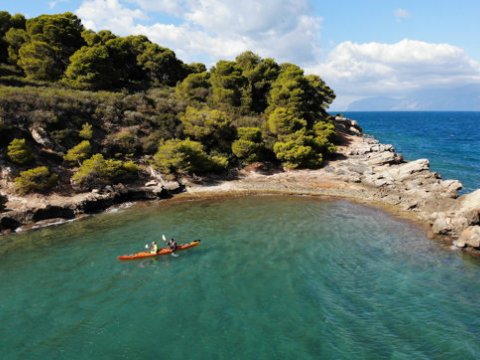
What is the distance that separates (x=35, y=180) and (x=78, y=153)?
683 cm

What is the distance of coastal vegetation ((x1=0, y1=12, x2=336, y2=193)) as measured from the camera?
1716 inches

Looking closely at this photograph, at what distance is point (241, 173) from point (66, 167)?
23.4 meters

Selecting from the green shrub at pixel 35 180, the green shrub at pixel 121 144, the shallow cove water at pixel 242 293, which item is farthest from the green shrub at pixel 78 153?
the shallow cove water at pixel 242 293

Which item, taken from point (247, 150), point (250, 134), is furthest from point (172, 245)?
point (250, 134)

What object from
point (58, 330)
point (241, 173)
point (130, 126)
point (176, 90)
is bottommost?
point (58, 330)

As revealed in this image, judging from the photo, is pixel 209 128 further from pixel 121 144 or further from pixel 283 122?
pixel 121 144

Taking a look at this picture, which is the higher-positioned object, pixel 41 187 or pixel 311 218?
pixel 41 187

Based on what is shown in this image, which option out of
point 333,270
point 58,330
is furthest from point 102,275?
point 333,270

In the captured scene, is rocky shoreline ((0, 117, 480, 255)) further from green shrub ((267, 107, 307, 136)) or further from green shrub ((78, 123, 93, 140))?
green shrub ((78, 123, 93, 140))

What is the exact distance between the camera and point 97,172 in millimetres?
41469

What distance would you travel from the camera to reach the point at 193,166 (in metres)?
48.4

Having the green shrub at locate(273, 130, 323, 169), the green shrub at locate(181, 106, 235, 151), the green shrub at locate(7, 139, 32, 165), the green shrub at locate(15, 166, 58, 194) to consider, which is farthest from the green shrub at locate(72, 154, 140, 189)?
the green shrub at locate(273, 130, 323, 169)

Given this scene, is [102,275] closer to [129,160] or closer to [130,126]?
[129,160]

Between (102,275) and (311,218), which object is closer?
→ (102,275)
